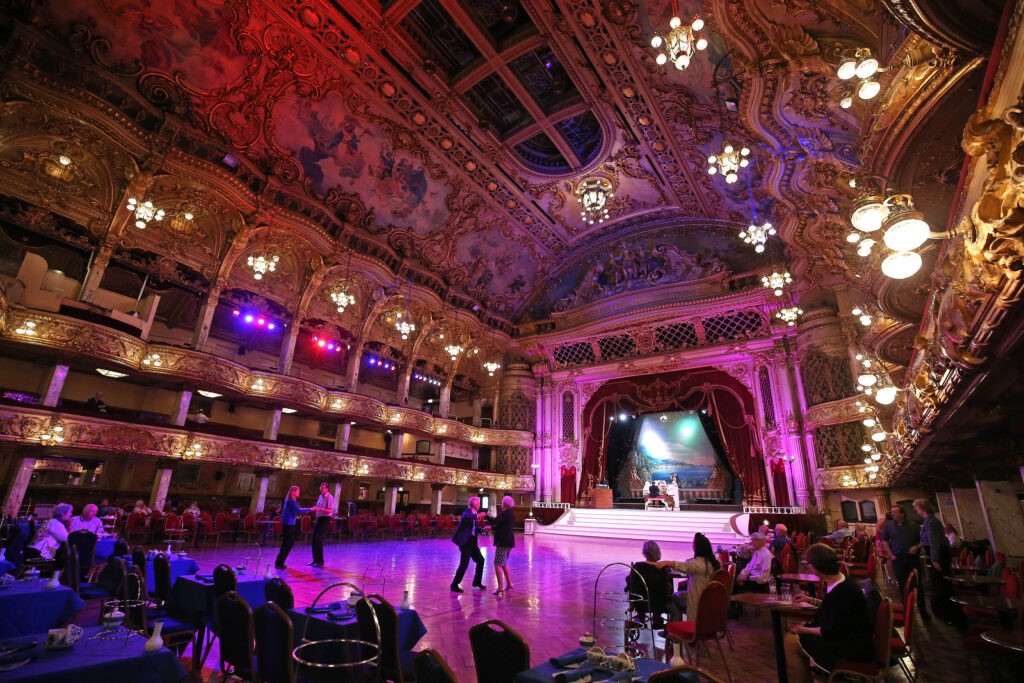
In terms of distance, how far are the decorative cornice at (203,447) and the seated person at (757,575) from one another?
42.1ft

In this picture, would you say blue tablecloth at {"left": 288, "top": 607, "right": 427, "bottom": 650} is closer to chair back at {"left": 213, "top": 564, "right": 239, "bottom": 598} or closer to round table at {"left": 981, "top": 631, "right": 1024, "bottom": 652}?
chair back at {"left": 213, "top": 564, "right": 239, "bottom": 598}

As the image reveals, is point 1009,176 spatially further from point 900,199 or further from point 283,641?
point 283,641

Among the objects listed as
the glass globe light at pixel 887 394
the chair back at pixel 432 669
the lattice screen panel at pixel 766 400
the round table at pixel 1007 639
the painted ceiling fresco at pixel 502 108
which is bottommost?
the round table at pixel 1007 639

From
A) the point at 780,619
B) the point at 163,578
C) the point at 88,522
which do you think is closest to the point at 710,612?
the point at 780,619

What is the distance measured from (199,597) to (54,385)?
33.7ft

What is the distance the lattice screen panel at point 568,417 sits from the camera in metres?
22.4

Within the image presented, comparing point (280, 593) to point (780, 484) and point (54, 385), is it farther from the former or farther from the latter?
point (780, 484)

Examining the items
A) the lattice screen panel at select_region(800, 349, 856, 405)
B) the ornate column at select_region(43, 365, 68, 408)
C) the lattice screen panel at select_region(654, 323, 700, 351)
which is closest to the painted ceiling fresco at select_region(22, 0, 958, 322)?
the lattice screen panel at select_region(800, 349, 856, 405)

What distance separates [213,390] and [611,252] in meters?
16.6

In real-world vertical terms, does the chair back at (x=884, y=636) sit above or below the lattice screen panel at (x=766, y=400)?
below

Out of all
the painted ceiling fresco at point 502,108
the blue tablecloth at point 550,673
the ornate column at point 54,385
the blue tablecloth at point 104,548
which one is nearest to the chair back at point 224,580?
the blue tablecloth at point 550,673

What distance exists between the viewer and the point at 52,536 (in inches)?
278

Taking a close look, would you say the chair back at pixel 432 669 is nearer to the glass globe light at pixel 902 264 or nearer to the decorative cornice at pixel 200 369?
the glass globe light at pixel 902 264

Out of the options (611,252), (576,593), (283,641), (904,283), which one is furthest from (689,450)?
(283,641)
